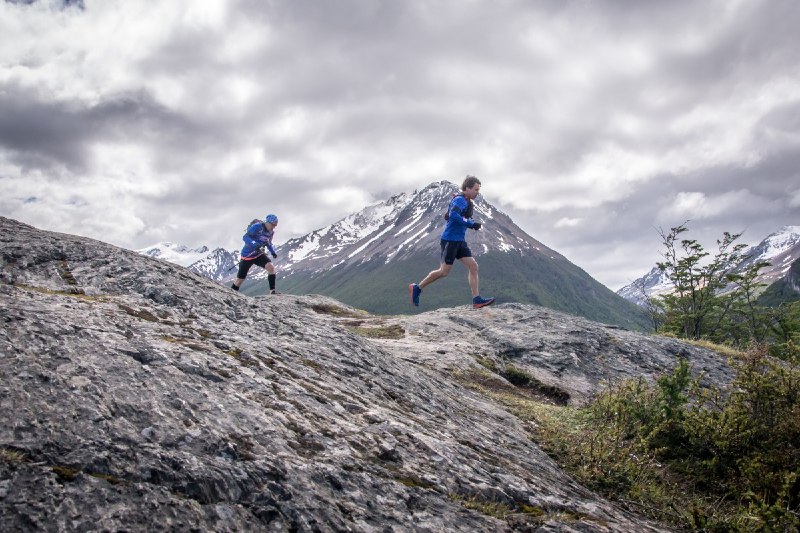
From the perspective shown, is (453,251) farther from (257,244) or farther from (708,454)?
(708,454)

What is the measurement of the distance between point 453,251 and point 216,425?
1372 cm

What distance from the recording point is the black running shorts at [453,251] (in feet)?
57.9

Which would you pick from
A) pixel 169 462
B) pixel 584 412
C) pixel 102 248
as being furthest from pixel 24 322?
pixel 584 412

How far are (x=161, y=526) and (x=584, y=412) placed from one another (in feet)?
31.4

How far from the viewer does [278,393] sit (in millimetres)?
6098

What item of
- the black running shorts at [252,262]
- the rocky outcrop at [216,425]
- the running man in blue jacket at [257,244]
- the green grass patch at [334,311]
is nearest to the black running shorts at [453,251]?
the green grass patch at [334,311]

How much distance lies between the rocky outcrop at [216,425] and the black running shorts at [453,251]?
8.19 metres

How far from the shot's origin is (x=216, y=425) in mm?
4887

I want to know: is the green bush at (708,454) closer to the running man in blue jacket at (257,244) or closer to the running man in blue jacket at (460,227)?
the running man in blue jacket at (460,227)

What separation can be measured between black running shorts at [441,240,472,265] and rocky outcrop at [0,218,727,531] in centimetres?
819

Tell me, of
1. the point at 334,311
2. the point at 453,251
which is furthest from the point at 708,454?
the point at 334,311

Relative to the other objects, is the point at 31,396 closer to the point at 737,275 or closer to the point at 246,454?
the point at 246,454

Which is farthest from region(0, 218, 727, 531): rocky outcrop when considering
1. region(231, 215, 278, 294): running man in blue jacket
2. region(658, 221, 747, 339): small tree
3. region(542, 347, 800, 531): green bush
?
region(658, 221, 747, 339): small tree

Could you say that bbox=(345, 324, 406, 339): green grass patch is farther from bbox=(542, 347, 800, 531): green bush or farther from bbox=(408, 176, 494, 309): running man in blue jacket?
bbox=(542, 347, 800, 531): green bush
